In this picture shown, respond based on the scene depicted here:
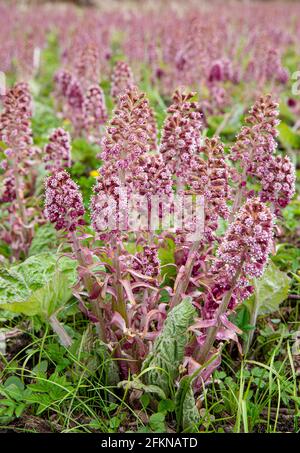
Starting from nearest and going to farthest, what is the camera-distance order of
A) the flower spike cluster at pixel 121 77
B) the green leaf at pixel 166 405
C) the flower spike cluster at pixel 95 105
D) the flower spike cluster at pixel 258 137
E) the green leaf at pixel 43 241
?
the green leaf at pixel 166 405, the flower spike cluster at pixel 258 137, the green leaf at pixel 43 241, the flower spike cluster at pixel 95 105, the flower spike cluster at pixel 121 77

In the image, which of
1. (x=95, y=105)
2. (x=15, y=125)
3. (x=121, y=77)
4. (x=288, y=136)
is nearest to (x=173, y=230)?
(x=15, y=125)

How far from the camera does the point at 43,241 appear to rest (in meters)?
3.73

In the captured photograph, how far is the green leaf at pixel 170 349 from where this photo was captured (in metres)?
2.45

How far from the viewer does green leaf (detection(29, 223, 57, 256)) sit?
370cm

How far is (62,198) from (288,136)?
3.66 meters

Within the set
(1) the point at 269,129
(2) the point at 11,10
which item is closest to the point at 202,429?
(1) the point at 269,129

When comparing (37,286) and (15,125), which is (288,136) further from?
(37,286)

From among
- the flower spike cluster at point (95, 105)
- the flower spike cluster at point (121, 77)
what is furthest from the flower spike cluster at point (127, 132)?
the flower spike cluster at point (121, 77)

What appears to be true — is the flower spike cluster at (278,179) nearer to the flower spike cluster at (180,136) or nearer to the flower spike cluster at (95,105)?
the flower spike cluster at (180,136)

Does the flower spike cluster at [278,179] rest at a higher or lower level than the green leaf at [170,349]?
higher

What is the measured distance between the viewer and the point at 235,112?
6.04 metres

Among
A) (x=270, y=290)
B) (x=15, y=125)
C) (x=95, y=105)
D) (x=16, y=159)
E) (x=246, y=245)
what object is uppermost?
(x=95, y=105)

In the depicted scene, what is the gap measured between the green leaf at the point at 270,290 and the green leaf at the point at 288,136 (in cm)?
263

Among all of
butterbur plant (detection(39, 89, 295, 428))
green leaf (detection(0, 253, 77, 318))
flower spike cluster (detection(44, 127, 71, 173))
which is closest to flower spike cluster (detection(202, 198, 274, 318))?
butterbur plant (detection(39, 89, 295, 428))
